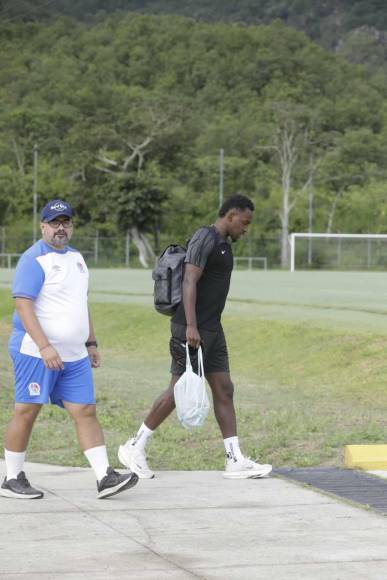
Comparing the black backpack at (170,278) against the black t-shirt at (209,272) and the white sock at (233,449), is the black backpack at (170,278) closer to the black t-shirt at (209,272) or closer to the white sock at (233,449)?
the black t-shirt at (209,272)

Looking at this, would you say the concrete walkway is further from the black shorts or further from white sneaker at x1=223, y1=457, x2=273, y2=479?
the black shorts

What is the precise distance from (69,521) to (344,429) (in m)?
4.88

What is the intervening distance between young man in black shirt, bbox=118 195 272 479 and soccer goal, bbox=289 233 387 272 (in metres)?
68.8

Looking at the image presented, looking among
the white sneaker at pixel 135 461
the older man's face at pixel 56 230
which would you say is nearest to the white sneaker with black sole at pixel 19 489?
the white sneaker at pixel 135 461

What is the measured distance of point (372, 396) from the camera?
16281 mm

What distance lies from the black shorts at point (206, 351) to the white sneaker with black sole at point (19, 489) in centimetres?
153

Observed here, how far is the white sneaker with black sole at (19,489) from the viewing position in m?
8.88

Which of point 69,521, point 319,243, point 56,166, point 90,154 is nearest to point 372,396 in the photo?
point 69,521

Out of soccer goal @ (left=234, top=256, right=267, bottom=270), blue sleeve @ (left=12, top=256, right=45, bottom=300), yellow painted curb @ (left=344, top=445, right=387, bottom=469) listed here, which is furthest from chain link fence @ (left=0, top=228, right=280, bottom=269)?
blue sleeve @ (left=12, top=256, right=45, bottom=300)

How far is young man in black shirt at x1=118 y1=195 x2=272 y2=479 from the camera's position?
9.77 meters

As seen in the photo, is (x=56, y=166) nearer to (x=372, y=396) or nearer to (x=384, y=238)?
(x=384, y=238)

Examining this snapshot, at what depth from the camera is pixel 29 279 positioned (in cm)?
887

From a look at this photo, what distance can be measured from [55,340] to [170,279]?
1358 mm

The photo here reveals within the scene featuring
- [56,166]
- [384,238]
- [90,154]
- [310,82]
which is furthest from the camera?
[310,82]
